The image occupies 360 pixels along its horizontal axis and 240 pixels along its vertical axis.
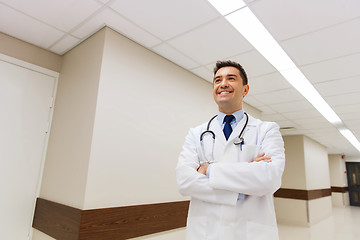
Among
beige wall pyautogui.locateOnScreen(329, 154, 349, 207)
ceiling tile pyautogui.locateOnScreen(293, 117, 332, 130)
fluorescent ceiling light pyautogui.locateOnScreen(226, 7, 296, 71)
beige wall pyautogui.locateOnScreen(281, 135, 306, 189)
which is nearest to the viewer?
fluorescent ceiling light pyautogui.locateOnScreen(226, 7, 296, 71)

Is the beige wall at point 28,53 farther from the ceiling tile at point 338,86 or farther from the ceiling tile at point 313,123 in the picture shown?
the ceiling tile at point 313,123

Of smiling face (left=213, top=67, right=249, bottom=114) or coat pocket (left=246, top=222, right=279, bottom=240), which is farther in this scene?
smiling face (left=213, top=67, right=249, bottom=114)

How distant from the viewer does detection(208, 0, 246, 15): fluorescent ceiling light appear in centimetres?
209

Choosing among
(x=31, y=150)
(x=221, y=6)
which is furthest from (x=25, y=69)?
(x=221, y=6)

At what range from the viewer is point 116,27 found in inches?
99.6

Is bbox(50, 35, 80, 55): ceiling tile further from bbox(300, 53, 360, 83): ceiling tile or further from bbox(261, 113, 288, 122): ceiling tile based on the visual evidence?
bbox(261, 113, 288, 122): ceiling tile

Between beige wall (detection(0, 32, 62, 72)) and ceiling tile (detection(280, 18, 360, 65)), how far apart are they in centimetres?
293

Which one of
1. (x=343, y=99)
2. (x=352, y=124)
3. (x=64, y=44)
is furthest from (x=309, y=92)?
(x=64, y=44)

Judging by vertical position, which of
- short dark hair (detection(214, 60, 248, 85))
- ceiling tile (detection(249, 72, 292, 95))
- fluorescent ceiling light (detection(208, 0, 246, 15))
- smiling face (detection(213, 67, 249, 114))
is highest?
fluorescent ceiling light (detection(208, 0, 246, 15))

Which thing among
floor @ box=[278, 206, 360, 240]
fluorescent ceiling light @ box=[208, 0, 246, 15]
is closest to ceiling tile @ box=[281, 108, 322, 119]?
floor @ box=[278, 206, 360, 240]

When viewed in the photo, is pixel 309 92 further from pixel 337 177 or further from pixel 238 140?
pixel 337 177

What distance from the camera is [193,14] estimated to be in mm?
2277

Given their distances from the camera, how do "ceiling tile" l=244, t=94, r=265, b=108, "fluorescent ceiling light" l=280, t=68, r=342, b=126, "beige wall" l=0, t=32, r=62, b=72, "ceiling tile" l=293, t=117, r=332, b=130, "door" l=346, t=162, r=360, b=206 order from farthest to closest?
"door" l=346, t=162, r=360, b=206 → "ceiling tile" l=293, t=117, r=332, b=130 → "ceiling tile" l=244, t=94, r=265, b=108 → "fluorescent ceiling light" l=280, t=68, r=342, b=126 → "beige wall" l=0, t=32, r=62, b=72

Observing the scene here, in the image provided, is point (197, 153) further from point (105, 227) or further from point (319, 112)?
point (319, 112)
